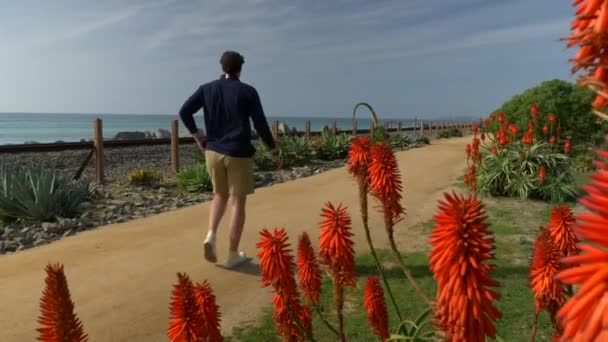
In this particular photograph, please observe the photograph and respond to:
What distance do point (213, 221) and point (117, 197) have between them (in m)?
5.69

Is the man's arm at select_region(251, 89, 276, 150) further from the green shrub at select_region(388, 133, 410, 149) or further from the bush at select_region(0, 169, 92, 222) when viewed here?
the green shrub at select_region(388, 133, 410, 149)

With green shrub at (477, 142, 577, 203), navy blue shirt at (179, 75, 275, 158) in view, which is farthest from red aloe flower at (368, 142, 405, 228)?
green shrub at (477, 142, 577, 203)

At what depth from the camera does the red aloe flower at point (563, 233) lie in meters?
1.79

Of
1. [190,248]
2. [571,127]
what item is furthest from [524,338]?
[571,127]

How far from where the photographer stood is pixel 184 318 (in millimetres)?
1454

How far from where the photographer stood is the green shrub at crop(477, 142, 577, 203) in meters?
9.32

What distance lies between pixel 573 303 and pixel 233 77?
4.89 meters

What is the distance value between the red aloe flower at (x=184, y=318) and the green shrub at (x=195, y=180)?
9.41m

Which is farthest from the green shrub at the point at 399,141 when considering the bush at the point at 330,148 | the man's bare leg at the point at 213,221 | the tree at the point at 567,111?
the man's bare leg at the point at 213,221

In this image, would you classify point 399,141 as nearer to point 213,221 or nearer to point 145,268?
point 213,221

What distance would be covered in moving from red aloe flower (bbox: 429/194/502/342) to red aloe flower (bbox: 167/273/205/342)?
0.76 m

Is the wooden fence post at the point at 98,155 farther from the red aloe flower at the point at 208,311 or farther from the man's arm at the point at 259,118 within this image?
the red aloe flower at the point at 208,311

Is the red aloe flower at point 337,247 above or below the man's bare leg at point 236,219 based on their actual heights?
above

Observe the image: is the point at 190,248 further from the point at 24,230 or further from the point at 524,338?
the point at 524,338
